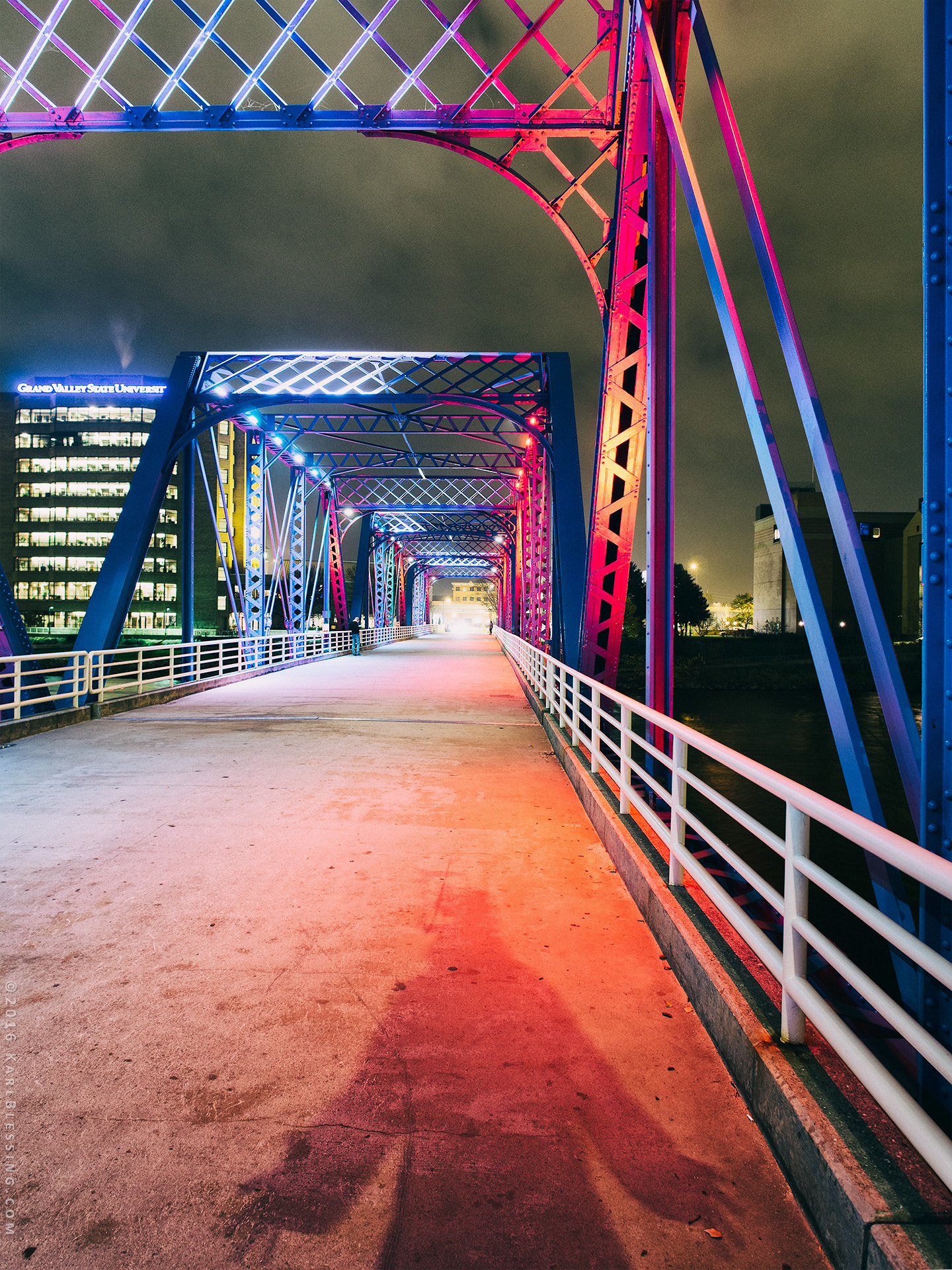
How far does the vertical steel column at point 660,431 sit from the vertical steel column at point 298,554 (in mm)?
24113

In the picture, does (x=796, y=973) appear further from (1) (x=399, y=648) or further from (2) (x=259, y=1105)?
(1) (x=399, y=648)

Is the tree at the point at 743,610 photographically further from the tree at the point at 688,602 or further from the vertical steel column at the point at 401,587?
the vertical steel column at the point at 401,587

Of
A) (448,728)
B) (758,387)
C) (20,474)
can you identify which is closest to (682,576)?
(20,474)

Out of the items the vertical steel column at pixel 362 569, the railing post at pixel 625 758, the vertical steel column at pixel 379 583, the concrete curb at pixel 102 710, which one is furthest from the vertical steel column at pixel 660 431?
the vertical steel column at pixel 379 583

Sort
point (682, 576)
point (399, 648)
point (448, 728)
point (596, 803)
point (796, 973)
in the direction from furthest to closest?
point (682, 576) → point (399, 648) → point (448, 728) → point (596, 803) → point (796, 973)

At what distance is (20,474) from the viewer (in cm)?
8856

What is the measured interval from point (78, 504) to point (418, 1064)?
3954 inches

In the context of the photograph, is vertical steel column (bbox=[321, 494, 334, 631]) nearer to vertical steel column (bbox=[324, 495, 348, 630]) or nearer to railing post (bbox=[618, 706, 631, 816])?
vertical steel column (bbox=[324, 495, 348, 630])

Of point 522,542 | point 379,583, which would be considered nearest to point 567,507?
point 522,542

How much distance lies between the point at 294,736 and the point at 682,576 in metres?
98.1

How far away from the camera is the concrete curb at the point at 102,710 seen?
413 inches

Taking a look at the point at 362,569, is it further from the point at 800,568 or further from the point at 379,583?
the point at 800,568

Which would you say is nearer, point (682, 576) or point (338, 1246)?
point (338, 1246)

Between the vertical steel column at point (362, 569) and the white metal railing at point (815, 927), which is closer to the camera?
the white metal railing at point (815, 927)
